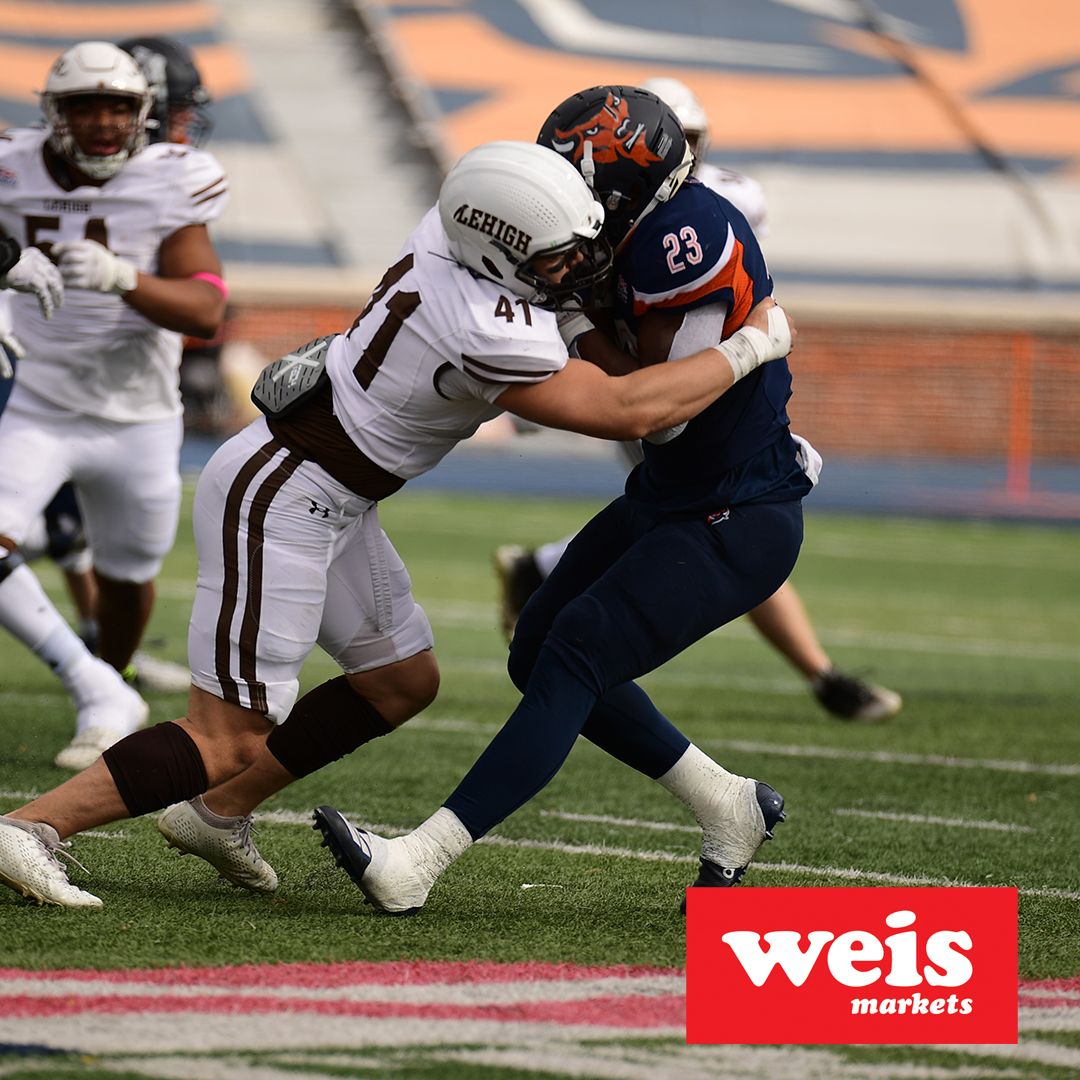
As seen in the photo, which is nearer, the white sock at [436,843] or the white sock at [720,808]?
the white sock at [436,843]

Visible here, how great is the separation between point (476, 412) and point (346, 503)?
0.96 ft

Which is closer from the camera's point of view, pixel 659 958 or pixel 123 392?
pixel 659 958

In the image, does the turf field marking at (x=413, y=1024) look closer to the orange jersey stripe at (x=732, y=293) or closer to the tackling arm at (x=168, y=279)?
the orange jersey stripe at (x=732, y=293)

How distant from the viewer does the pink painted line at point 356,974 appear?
2936 millimetres

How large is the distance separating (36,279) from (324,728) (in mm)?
1505

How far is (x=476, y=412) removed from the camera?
3473 millimetres

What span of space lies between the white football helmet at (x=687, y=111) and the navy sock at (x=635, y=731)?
262cm

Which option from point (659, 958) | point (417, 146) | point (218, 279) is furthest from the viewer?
point (417, 146)

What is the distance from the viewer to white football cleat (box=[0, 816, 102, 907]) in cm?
340

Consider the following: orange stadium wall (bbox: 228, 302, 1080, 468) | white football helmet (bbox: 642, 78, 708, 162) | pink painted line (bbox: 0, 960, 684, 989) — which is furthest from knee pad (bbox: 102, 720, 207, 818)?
orange stadium wall (bbox: 228, 302, 1080, 468)

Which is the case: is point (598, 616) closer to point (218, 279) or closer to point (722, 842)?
point (722, 842)

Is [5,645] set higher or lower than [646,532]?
lower

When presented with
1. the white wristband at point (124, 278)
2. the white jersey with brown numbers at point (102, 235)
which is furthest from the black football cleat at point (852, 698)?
the white wristband at point (124, 278)

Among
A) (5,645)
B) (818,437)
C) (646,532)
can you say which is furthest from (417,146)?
(646,532)
